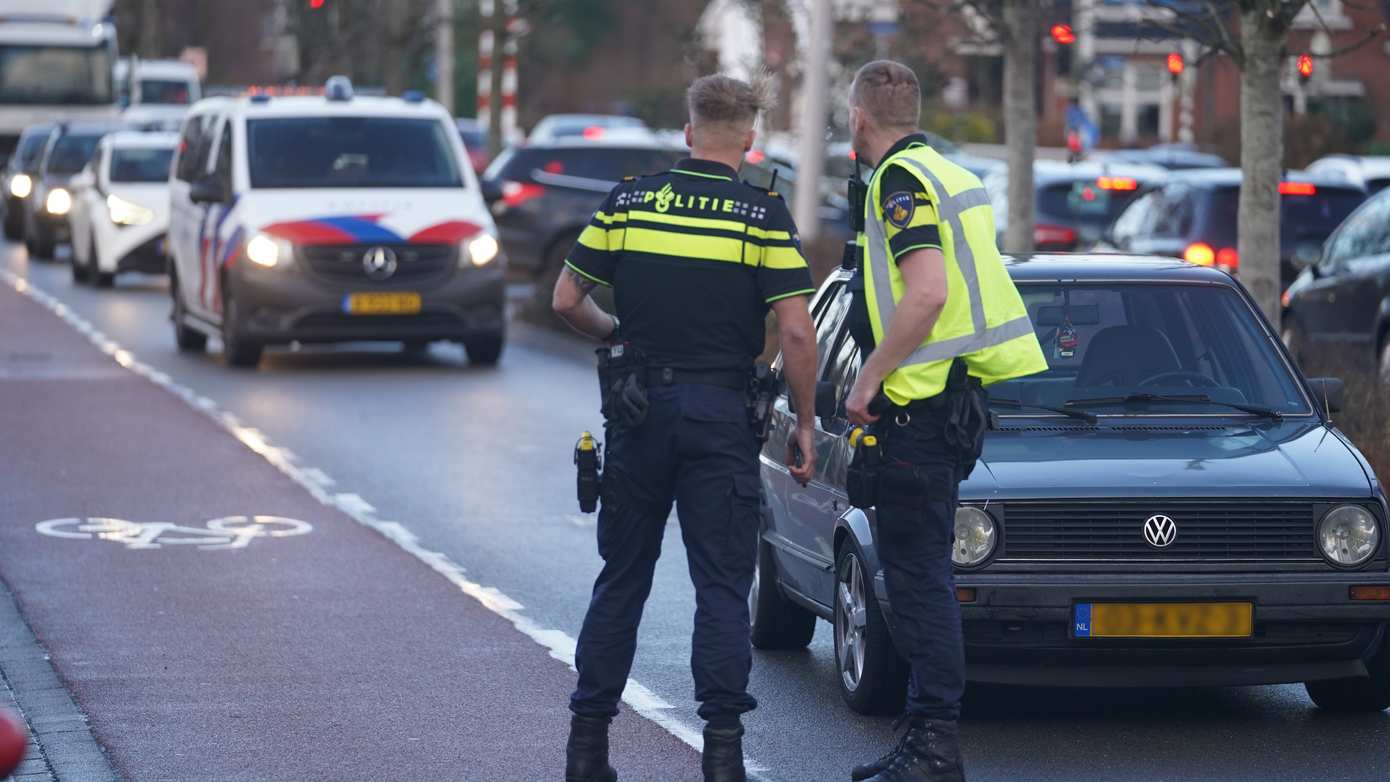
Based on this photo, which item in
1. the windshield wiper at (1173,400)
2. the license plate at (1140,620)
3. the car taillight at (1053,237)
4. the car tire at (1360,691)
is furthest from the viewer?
the car taillight at (1053,237)

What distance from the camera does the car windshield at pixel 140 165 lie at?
29609mm

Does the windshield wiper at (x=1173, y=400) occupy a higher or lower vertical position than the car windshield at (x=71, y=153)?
higher

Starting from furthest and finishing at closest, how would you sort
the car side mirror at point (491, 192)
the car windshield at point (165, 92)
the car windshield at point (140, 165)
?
the car windshield at point (165, 92)
the car windshield at point (140, 165)
the car side mirror at point (491, 192)

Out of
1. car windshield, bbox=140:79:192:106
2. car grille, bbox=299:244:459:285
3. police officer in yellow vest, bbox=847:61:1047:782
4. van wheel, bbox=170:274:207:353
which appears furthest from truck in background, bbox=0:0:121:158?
police officer in yellow vest, bbox=847:61:1047:782

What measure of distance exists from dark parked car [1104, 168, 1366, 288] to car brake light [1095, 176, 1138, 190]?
2884mm

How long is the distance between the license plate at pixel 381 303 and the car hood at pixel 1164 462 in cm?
1138

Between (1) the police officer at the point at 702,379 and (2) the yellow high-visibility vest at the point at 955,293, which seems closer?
(1) the police officer at the point at 702,379

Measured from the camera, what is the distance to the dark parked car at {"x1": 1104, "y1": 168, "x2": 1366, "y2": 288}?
19.4m

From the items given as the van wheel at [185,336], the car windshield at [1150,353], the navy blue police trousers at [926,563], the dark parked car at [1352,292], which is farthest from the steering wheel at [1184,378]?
the van wheel at [185,336]

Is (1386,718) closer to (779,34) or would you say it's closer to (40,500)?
(40,500)

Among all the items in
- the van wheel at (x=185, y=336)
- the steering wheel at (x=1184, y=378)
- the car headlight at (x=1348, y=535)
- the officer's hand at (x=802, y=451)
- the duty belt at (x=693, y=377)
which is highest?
the duty belt at (x=693, y=377)

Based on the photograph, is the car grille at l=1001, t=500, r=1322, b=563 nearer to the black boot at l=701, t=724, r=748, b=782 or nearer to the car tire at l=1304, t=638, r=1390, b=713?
the car tire at l=1304, t=638, r=1390, b=713

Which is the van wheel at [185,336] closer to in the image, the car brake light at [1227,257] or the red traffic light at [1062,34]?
the red traffic light at [1062,34]

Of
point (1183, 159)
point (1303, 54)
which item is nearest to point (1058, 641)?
point (1303, 54)
